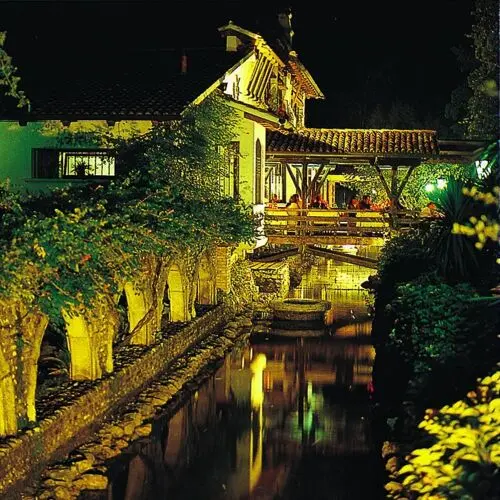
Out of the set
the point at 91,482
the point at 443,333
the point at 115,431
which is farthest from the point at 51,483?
the point at 443,333

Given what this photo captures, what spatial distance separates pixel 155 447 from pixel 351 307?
14.9m

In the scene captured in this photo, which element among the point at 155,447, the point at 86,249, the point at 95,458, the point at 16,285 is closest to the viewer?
the point at 16,285

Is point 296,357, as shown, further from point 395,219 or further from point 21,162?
point 395,219

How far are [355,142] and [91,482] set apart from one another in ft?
75.3

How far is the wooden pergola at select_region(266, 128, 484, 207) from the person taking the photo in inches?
1228

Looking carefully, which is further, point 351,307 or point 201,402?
point 351,307

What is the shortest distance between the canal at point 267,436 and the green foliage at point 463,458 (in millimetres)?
5261

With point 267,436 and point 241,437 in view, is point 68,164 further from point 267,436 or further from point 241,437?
point 267,436

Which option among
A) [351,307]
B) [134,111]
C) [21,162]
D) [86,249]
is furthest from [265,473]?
[351,307]

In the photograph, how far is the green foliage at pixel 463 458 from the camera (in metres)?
5.40

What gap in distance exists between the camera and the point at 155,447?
12.9m

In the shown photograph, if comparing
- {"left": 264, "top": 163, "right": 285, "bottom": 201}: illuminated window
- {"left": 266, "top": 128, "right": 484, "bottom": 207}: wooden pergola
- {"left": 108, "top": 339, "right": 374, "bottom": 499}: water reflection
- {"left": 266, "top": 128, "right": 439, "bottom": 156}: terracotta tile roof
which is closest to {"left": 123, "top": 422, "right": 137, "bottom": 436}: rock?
{"left": 108, "top": 339, "right": 374, "bottom": 499}: water reflection

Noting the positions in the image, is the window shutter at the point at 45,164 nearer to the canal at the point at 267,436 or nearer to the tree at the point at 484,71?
the canal at the point at 267,436

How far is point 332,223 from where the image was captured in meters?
30.5
